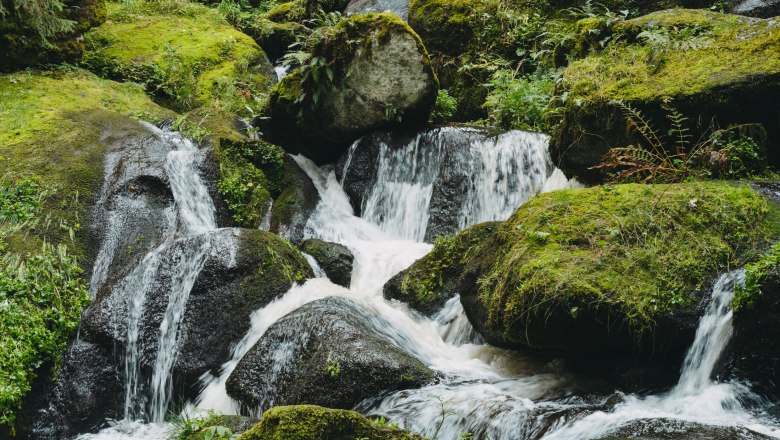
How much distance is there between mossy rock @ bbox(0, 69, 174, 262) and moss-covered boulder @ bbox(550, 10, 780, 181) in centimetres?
641

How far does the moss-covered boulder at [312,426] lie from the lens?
11.9 ft

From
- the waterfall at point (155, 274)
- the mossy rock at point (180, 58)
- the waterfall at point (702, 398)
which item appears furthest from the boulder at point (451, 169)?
the waterfall at point (702, 398)

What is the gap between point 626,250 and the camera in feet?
18.4

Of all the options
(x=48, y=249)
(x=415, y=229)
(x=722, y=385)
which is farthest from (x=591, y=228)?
(x=48, y=249)

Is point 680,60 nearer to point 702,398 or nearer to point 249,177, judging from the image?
point 702,398

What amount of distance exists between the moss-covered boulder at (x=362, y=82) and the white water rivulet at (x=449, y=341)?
67 cm

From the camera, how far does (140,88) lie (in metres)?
12.9

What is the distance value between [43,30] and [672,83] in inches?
397

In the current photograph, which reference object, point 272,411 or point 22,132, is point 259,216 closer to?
point 22,132

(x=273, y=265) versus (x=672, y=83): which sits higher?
(x=672, y=83)

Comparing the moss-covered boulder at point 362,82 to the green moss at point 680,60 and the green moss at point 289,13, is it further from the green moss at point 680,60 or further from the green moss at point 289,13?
the green moss at point 289,13

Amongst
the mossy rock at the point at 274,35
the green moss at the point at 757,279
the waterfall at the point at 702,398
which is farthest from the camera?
the mossy rock at the point at 274,35

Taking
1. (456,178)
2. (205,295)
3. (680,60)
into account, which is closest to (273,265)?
(205,295)

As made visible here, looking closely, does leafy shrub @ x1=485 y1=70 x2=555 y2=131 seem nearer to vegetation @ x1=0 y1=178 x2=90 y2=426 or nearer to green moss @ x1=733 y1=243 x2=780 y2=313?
green moss @ x1=733 y1=243 x2=780 y2=313
